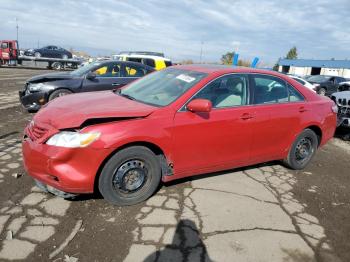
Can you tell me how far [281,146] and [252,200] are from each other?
3.85 ft

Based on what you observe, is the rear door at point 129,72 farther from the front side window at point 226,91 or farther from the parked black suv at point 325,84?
the parked black suv at point 325,84

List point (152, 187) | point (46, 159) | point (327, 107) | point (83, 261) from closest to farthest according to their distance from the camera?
point (83, 261) < point (46, 159) < point (152, 187) < point (327, 107)

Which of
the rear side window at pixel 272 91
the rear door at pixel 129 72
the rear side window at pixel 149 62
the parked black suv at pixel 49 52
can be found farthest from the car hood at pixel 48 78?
the parked black suv at pixel 49 52

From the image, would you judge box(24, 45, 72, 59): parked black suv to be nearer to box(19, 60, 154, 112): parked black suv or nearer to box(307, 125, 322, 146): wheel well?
box(19, 60, 154, 112): parked black suv

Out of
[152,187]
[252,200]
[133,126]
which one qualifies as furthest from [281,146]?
[133,126]

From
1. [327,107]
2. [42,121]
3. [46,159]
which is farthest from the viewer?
[327,107]

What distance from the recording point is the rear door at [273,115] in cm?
466

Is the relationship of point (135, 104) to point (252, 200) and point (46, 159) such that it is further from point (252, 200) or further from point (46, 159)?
point (252, 200)

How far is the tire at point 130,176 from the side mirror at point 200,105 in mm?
719

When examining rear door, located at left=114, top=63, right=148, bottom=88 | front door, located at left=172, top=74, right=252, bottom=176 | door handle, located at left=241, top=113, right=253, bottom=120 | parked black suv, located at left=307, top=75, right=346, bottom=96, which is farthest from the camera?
parked black suv, located at left=307, top=75, right=346, bottom=96

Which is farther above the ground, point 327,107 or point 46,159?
point 327,107

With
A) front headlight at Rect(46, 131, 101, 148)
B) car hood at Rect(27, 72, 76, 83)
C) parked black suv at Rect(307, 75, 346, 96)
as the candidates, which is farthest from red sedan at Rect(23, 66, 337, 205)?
parked black suv at Rect(307, 75, 346, 96)

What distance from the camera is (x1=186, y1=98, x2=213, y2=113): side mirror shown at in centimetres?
388

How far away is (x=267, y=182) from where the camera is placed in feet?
16.3
